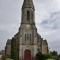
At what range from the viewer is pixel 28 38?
6525cm

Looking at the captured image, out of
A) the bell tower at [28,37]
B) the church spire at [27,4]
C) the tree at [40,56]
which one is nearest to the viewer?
the tree at [40,56]

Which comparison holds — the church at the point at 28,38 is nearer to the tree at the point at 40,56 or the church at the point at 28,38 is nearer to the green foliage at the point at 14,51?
the tree at the point at 40,56

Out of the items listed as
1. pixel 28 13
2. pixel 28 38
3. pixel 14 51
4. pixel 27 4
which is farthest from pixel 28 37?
pixel 27 4

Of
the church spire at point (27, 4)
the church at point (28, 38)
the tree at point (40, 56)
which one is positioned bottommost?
the tree at point (40, 56)

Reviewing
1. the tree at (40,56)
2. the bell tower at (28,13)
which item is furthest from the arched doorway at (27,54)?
the bell tower at (28,13)

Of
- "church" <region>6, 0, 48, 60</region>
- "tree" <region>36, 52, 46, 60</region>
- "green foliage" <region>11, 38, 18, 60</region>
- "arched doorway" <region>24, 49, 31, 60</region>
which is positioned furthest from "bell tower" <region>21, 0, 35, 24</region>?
"tree" <region>36, 52, 46, 60</region>

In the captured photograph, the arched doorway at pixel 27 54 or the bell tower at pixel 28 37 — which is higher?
the bell tower at pixel 28 37

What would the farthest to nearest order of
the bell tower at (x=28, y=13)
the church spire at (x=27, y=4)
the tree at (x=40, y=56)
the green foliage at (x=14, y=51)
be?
1. the church spire at (x=27, y=4)
2. the bell tower at (x=28, y=13)
3. the tree at (x=40, y=56)
4. the green foliage at (x=14, y=51)

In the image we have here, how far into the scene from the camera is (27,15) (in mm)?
66875

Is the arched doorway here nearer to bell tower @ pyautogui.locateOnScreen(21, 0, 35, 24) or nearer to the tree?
the tree

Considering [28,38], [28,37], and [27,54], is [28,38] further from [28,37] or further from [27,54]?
[27,54]

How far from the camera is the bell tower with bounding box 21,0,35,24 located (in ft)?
218

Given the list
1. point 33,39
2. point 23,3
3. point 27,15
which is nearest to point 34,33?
point 33,39

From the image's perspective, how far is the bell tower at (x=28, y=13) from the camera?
218ft
